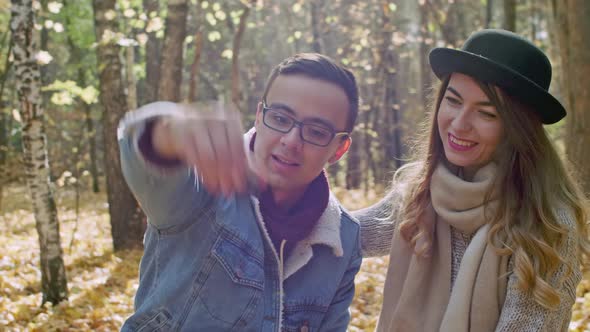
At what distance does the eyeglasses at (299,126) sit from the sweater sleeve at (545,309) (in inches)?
47.4

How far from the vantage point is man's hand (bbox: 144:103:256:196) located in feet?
5.13

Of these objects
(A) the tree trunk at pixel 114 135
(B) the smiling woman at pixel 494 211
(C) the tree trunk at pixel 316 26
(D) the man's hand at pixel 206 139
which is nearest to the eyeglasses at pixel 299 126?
(D) the man's hand at pixel 206 139

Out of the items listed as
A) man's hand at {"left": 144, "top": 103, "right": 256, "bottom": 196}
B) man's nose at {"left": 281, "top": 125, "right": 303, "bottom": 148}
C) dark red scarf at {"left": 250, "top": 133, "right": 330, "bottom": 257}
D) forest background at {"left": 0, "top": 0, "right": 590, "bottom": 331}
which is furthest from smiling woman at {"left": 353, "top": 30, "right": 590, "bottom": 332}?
man's hand at {"left": 144, "top": 103, "right": 256, "bottom": 196}

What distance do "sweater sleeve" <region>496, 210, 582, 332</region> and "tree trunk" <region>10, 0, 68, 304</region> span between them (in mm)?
5068

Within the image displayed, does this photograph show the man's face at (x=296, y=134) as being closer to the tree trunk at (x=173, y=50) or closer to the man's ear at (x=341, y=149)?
the man's ear at (x=341, y=149)

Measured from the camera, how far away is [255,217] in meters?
2.15

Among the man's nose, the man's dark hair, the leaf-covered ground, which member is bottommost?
the leaf-covered ground

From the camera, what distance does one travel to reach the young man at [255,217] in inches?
68.4

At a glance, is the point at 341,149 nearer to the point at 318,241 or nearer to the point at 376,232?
the point at 318,241

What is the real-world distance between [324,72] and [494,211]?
1.19 metres

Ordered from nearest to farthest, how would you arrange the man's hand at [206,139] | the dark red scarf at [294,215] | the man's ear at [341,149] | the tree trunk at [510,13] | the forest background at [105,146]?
the man's hand at [206,139]
the dark red scarf at [294,215]
the man's ear at [341,149]
the forest background at [105,146]
the tree trunk at [510,13]

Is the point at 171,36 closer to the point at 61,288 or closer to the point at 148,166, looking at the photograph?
the point at 61,288

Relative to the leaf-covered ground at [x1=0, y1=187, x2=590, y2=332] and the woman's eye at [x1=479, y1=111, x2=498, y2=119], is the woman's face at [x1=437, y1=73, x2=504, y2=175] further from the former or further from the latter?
the leaf-covered ground at [x1=0, y1=187, x2=590, y2=332]

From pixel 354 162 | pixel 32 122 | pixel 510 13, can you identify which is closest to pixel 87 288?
pixel 32 122
